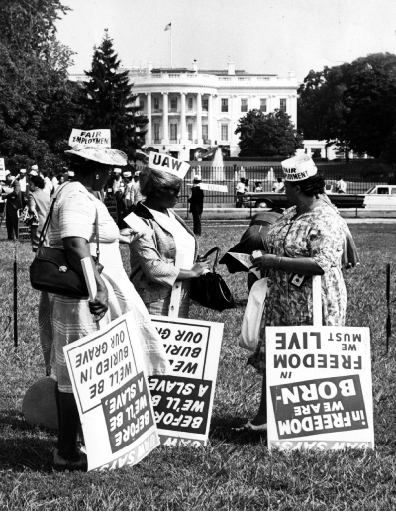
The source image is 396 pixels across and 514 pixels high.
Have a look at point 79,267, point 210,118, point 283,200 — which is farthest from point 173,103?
point 79,267

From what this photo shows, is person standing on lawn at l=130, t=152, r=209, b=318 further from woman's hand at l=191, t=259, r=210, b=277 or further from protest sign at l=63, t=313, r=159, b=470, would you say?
protest sign at l=63, t=313, r=159, b=470

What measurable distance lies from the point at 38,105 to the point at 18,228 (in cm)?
3386

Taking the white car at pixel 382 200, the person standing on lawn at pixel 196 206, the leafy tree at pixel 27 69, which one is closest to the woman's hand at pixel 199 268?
the person standing on lawn at pixel 196 206

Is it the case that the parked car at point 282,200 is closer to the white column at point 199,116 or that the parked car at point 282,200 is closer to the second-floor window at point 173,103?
the white column at point 199,116

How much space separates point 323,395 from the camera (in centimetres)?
533

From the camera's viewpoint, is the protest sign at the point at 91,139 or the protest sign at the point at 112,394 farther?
the protest sign at the point at 91,139

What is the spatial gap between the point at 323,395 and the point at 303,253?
2.50ft

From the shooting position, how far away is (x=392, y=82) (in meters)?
84.1

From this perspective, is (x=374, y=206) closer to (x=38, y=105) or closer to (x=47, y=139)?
(x=38, y=105)

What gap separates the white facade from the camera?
458 feet

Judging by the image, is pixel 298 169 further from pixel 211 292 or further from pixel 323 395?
pixel 323 395

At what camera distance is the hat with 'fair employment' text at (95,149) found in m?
4.92

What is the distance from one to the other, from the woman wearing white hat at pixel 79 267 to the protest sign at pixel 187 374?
1.38 ft

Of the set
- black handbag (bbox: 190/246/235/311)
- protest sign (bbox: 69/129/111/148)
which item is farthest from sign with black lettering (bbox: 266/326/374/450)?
protest sign (bbox: 69/129/111/148)
